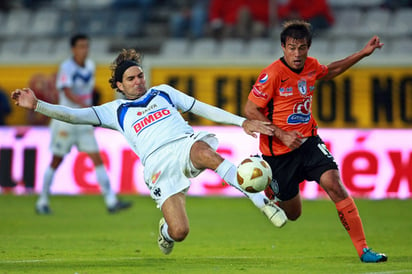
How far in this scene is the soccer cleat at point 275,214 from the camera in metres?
7.22

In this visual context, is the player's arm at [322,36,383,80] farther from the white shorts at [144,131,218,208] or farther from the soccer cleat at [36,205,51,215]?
the soccer cleat at [36,205,51,215]

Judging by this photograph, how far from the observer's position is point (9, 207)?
15203 mm

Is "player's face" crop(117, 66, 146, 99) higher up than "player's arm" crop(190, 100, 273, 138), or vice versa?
"player's face" crop(117, 66, 146, 99)

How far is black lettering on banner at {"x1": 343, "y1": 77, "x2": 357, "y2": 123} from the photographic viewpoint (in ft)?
60.4

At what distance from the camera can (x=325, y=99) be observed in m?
18.6

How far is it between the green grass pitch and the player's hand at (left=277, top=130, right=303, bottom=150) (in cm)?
102

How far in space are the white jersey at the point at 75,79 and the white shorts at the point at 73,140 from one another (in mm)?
373

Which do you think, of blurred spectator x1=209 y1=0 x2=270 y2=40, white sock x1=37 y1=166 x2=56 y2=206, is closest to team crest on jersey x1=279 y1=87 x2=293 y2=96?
white sock x1=37 y1=166 x2=56 y2=206

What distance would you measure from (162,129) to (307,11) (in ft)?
37.2

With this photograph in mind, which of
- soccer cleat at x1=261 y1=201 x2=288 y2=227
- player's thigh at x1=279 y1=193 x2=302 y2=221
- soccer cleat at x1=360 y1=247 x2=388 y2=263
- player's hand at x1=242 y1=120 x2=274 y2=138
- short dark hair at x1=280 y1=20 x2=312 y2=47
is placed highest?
short dark hair at x1=280 y1=20 x2=312 y2=47

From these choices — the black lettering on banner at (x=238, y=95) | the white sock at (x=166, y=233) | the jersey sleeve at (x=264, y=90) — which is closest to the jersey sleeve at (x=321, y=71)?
the jersey sleeve at (x=264, y=90)

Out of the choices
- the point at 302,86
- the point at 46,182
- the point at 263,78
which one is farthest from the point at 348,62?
the point at 46,182

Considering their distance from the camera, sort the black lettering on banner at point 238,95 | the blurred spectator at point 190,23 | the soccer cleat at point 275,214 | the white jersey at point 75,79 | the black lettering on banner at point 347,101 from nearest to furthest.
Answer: the soccer cleat at point 275,214 → the white jersey at point 75,79 → the black lettering on banner at point 347,101 → the black lettering on banner at point 238,95 → the blurred spectator at point 190,23

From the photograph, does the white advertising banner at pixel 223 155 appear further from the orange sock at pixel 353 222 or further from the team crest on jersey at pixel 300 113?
the orange sock at pixel 353 222
